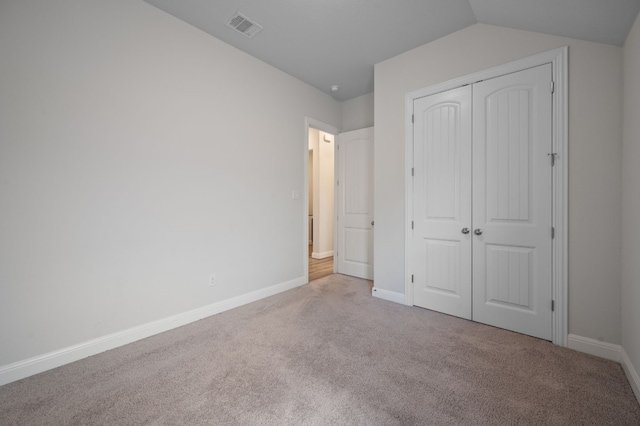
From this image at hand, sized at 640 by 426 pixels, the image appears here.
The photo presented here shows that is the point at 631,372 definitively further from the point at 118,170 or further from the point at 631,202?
the point at 118,170

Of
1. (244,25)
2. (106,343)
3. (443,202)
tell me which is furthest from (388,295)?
(244,25)

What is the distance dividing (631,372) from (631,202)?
3.56ft

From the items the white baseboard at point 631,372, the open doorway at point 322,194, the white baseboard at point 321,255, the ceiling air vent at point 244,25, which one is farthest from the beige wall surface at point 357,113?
the white baseboard at point 631,372

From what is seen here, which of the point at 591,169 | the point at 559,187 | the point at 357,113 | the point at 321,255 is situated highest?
the point at 357,113

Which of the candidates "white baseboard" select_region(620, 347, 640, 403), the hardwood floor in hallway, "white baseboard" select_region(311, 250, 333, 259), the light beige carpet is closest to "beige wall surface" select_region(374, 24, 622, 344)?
"white baseboard" select_region(620, 347, 640, 403)

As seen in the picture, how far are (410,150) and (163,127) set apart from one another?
2555mm

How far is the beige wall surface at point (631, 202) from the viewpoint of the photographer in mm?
1576

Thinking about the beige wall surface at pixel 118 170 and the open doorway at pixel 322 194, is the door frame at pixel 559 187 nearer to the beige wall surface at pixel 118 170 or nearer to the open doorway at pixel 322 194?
the beige wall surface at pixel 118 170

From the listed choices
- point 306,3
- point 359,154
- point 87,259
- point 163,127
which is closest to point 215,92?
point 163,127

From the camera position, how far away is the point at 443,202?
272cm

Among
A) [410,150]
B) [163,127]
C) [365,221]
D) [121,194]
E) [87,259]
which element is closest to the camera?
[87,259]

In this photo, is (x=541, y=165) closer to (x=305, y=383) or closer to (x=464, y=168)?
(x=464, y=168)

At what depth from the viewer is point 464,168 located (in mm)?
2570

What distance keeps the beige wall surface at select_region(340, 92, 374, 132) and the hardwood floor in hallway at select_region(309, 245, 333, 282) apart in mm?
2455
